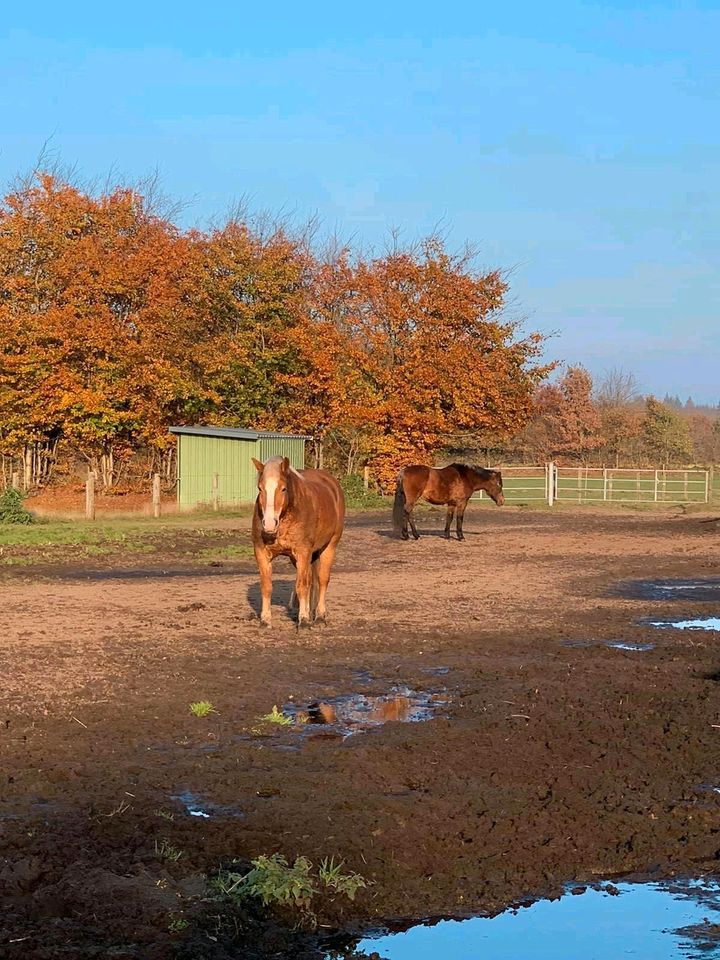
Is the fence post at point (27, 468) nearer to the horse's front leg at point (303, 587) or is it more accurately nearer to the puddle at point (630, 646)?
the horse's front leg at point (303, 587)

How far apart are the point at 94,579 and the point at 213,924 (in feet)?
42.3

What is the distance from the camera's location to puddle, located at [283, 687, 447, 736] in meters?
8.23

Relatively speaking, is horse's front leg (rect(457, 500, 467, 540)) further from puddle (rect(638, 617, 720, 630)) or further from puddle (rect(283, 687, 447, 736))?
puddle (rect(283, 687, 447, 736))

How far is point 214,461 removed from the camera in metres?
35.6

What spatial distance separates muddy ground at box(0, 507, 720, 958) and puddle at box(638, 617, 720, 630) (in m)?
0.26

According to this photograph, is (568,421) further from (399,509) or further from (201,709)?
(201,709)

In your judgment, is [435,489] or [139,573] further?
[435,489]

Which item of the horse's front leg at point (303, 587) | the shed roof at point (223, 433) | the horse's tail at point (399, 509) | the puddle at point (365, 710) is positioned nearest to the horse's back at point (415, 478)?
the horse's tail at point (399, 509)

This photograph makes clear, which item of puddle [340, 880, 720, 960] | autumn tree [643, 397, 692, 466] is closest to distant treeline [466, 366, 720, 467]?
autumn tree [643, 397, 692, 466]

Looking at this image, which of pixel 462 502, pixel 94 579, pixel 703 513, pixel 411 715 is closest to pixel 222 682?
pixel 411 715

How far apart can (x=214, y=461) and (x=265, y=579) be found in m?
23.6

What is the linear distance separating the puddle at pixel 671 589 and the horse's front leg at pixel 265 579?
218 inches

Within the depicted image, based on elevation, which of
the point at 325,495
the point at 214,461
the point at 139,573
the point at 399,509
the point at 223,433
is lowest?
the point at 139,573

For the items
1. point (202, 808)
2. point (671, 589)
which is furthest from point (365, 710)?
point (671, 589)
